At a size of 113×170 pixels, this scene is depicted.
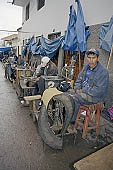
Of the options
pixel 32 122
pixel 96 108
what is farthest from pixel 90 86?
pixel 32 122

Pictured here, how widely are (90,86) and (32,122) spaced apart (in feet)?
5.82

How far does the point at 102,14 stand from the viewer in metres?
3.64

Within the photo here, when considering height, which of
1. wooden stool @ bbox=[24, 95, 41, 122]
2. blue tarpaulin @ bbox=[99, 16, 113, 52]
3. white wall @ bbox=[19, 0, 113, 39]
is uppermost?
white wall @ bbox=[19, 0, 113, 39]

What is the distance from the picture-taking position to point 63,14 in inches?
226

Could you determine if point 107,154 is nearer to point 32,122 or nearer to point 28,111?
point 32,122

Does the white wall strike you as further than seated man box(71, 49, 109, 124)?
Yes

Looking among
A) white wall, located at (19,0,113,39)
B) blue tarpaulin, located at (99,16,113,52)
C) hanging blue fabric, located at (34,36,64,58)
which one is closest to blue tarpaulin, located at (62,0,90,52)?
white wall, located at (19,0,113,39)

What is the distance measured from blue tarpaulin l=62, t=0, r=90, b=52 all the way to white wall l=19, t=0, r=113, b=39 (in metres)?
0.28

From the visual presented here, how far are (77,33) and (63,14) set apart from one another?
88.9 inches

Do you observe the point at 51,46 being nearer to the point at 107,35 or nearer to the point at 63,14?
the point at 63,14

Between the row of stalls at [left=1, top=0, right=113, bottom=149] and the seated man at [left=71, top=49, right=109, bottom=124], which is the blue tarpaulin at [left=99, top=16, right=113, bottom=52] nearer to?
the row of stalls at [left=1, top=0, right=113, bottom=149]

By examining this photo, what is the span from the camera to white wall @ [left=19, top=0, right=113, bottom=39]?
11.8 feet

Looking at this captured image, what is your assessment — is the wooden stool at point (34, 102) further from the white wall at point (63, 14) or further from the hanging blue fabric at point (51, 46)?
the hanging blue fabric at point (51, 46)

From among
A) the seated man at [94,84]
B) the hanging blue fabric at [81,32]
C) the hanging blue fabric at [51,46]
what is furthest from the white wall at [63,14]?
the seated man at [94,84]
